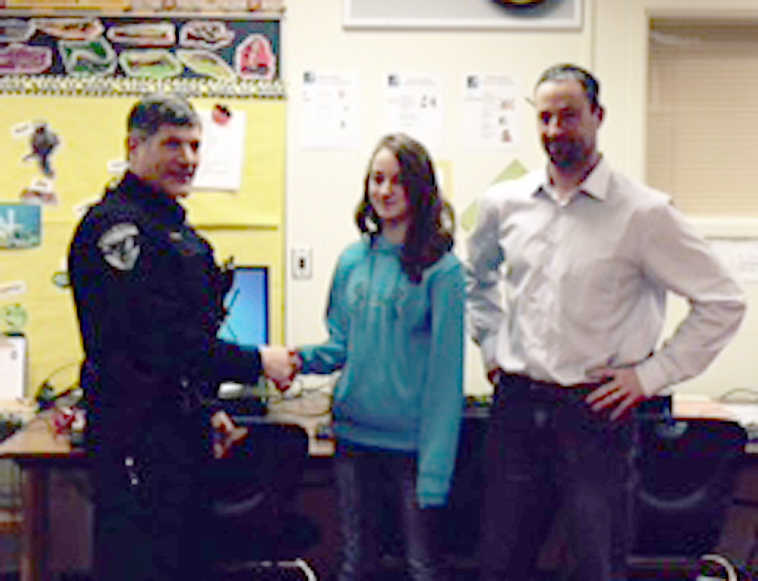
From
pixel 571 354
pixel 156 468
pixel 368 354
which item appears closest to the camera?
pixel 156 468

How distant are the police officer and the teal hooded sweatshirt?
1.20ft

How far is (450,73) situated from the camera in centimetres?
310

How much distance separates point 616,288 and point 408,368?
1.66 ft

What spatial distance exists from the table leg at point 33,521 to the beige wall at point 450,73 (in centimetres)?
91

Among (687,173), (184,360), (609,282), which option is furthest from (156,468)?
(687,173)

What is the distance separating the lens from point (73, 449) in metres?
2.39

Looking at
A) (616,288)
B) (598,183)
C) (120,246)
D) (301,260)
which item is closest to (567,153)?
(598,183)

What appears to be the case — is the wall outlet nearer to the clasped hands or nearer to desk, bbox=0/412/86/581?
the clasped hands

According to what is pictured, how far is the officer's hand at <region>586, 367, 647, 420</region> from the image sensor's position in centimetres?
201

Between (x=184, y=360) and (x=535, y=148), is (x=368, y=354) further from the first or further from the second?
(x=535, y=148)

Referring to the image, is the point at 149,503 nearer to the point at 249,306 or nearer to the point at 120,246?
the point at 120,246

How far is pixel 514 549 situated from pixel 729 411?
41.6 inches

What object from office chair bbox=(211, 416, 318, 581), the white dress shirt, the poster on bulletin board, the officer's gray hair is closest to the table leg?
office chair bbox=(211, 416, 318, 581)

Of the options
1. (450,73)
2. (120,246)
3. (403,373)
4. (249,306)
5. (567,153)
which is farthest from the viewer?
(450,73)
